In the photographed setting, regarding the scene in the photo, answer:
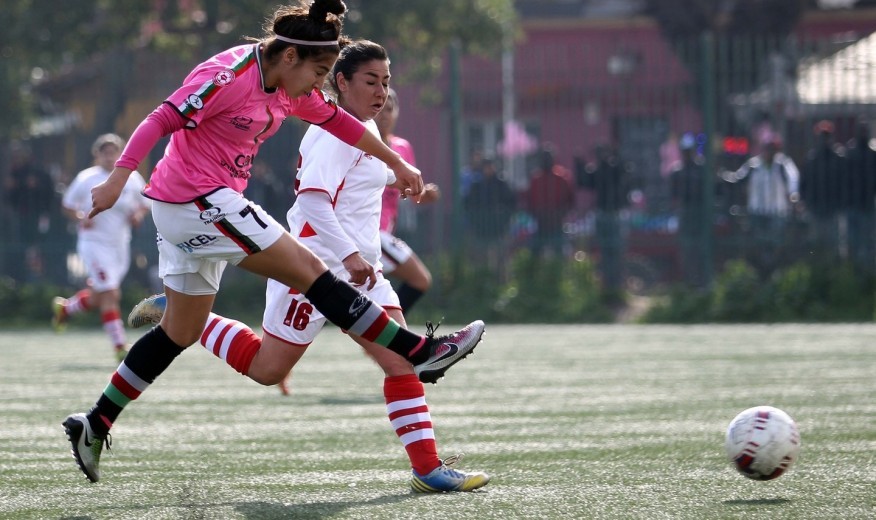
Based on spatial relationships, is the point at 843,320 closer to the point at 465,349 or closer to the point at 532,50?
the point at 532,50

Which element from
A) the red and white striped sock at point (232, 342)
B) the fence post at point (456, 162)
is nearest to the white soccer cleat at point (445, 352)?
the red and white striped sock at point (232, 342)

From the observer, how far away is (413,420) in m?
5.71

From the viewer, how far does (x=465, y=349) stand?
5.38 meters

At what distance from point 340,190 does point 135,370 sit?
1104 millimetres

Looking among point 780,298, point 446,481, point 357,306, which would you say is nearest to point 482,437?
point 446,481

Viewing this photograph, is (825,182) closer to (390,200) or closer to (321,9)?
(390,200)

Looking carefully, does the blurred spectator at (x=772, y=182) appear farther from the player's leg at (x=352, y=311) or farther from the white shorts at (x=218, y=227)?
the white shorts at (x=218, y=227)

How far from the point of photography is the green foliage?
16.7 m

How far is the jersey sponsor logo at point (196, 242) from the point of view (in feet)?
17.9

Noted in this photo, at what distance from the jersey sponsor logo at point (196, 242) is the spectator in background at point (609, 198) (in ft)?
38.8

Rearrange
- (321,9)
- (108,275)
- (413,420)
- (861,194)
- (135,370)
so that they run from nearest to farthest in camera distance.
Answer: (321,9) → (413,420) → (135,370) → (108,275) → (861,194)

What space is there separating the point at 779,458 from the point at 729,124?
1247 cm

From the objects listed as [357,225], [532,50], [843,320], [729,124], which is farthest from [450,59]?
→ [357,225]

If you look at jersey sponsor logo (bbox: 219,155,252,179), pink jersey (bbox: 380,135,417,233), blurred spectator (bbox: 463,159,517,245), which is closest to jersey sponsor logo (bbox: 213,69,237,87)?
jersey sponsor logo (bbox: 219,155,252,179)
